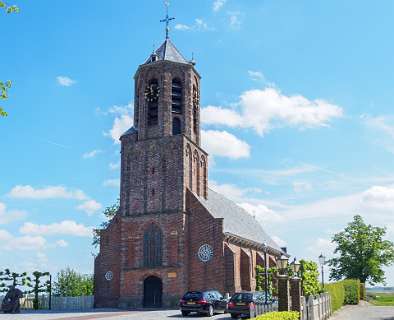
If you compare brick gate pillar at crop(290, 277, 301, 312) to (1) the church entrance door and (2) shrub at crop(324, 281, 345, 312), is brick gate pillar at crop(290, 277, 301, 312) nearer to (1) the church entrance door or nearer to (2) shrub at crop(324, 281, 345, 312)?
(2) shrub at crop(324, 281, 345, 312)

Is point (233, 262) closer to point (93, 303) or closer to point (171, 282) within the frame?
point (171, 282)

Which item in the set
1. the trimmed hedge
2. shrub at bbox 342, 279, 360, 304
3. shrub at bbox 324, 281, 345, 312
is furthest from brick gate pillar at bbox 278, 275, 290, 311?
shrub at bbox 342, 279, 360, 304

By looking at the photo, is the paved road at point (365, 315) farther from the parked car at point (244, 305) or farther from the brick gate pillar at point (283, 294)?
the brick gate pillar at point (283, 294)

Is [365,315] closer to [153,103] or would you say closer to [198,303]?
[198,303]

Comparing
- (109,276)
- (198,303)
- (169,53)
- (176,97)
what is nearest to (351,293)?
(109,276)

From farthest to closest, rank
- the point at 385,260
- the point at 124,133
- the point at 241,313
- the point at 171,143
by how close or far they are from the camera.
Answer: the point at 385,260, the point at 124,133, the point at 171,143, the point at 241,313

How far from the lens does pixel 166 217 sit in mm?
39156

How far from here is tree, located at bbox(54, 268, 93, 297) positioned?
2045 inches

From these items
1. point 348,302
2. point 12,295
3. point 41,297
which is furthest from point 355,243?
point 12,295

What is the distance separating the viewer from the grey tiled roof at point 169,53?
4378 centimetres

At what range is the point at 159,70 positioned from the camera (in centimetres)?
4291

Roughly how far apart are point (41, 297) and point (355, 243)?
38739 mm

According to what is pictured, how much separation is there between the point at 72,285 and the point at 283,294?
38017 mm

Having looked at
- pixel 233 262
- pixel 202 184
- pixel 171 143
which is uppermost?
pixel 171 143
